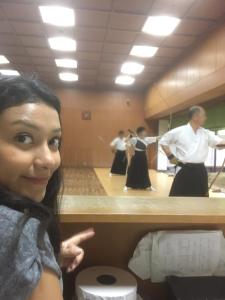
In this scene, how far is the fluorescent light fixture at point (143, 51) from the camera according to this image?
528cm

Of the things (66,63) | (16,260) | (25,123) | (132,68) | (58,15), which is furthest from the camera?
(132,68)

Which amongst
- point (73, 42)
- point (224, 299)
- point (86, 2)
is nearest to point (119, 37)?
point (73, 42)

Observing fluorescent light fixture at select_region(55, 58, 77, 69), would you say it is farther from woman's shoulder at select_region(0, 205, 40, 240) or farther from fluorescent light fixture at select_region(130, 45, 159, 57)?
woman's shoulder at select_region(0, 205, 40, 240)

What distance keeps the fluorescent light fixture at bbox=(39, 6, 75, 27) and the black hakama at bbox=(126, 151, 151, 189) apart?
9.40ft

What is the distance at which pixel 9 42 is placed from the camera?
5.29m

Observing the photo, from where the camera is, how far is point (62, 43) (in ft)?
17.0

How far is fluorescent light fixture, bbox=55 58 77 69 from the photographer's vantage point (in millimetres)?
6332

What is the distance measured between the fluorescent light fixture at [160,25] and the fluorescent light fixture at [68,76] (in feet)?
12.3

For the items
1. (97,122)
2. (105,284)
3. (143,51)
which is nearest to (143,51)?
(143,51)

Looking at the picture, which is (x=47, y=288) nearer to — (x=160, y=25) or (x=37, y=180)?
(x=37, y=180)

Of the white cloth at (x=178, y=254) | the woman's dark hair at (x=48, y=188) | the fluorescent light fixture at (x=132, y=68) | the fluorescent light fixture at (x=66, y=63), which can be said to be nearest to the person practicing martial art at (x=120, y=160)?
the fluorescent light fixture at (x=132, y=68)

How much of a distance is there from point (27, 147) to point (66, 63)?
650 centimetres

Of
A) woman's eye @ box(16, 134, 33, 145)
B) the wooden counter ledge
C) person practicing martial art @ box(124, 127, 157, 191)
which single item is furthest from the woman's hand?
person practicing martial art @ box(124, 127, 157, 191)

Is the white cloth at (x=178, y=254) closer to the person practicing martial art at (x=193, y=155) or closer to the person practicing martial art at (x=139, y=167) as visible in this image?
the person practicing martial art at (x=193, y=155)
